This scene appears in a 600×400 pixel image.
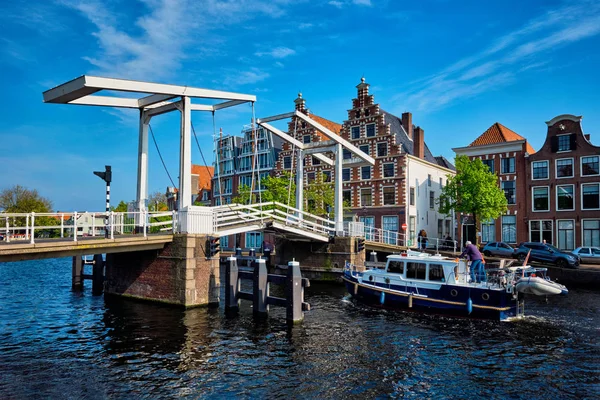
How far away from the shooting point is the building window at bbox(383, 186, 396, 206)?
138ft

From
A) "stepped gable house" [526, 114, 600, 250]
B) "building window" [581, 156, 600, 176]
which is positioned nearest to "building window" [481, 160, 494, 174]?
"stepped gable house" [526, 114, 600, 250]

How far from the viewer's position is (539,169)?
3750cm

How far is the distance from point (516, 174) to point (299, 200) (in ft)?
64.7

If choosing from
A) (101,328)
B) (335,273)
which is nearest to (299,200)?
(335,273)

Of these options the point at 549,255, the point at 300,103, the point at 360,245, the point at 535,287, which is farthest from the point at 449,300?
the point at 300,103

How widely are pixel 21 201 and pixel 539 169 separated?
54821 mm

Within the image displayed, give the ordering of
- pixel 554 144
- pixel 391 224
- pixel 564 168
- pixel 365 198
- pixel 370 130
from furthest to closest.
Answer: pixel 365 198, pixel 370 130, pixel 391 224, pixel 554 144, pixel 564 168

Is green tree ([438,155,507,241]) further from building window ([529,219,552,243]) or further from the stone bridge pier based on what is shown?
the stone bridge pier

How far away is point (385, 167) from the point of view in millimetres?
42531

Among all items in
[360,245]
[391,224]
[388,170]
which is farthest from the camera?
[388,170]

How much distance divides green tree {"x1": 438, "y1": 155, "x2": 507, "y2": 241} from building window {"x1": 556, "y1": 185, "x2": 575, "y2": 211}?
13.1 feet

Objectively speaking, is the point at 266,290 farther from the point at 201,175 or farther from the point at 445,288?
the point at 201,175

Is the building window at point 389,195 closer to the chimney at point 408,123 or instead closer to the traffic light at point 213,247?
the chimney at point 408,123

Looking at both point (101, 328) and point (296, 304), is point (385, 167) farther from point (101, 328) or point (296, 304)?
point (101, 328)
